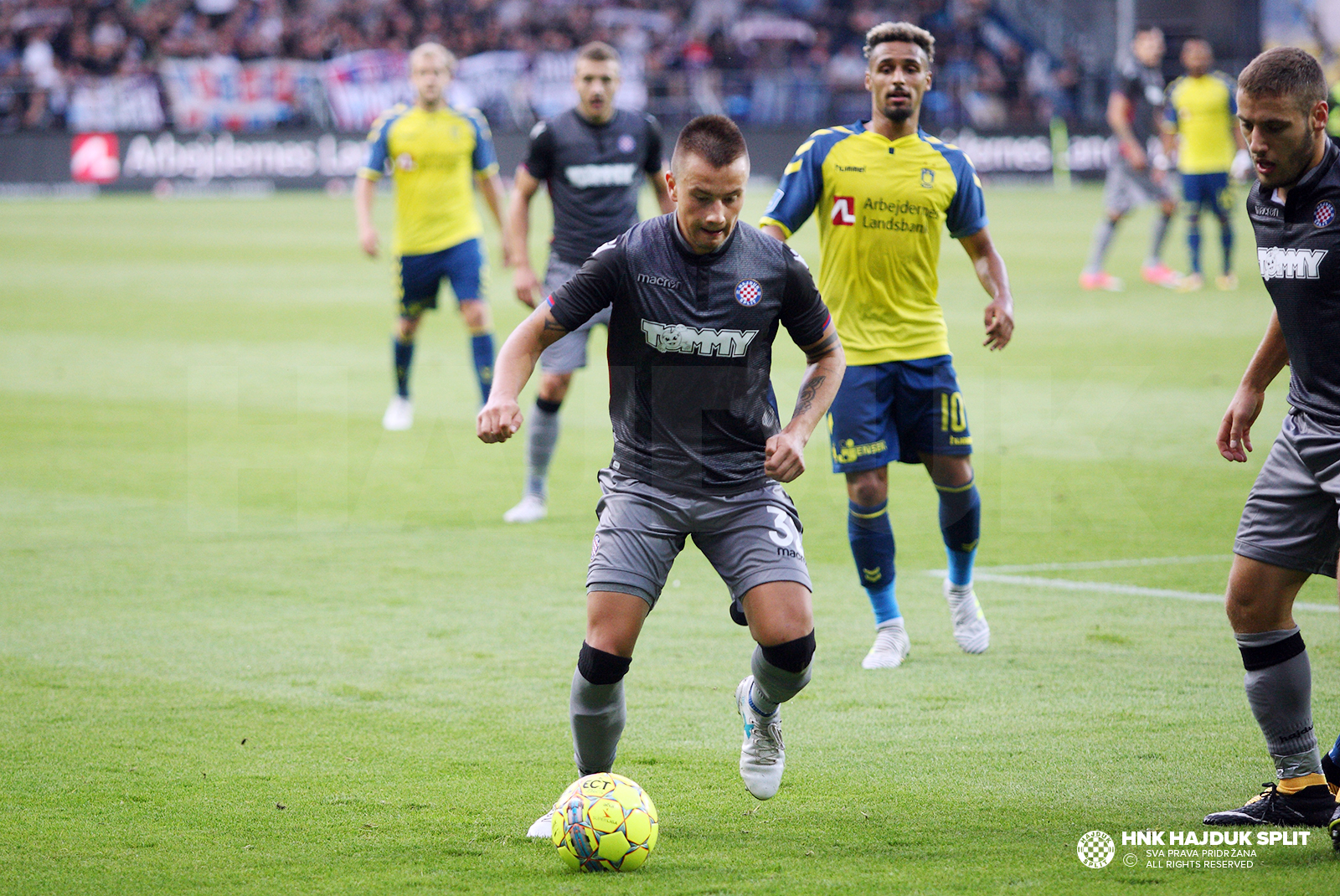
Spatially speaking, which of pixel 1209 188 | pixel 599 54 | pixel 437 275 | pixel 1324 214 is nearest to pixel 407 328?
pixel 437 275

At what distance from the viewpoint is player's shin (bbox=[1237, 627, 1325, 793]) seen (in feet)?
15.1

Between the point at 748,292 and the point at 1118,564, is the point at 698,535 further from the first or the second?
the point at 1118,564

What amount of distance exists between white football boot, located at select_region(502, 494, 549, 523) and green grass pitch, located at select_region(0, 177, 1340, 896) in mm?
155

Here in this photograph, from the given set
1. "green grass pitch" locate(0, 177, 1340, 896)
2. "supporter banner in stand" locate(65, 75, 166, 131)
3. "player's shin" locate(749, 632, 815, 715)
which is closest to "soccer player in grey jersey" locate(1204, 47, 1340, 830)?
"green grass pitch" locate(0, 177, 1340, 896)

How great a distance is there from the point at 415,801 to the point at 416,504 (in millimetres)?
5205

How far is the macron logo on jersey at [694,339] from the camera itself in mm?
4730

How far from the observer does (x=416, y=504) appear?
9.94 m

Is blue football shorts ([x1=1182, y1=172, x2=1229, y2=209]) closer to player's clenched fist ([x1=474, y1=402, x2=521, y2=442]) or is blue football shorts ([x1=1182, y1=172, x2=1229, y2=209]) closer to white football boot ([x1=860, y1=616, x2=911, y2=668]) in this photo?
white football boot ([x1=860, y1=616, x2=911, y2=668])

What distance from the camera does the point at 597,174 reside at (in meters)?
9.77

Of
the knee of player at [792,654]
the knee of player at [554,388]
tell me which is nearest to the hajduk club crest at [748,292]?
the knee of player at [792,654]

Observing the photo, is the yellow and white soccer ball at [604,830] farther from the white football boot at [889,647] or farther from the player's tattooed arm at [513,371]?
the white football boot at [889,647]

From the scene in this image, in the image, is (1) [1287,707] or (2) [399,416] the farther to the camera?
(2) [399,416]

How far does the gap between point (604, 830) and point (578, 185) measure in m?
6.12

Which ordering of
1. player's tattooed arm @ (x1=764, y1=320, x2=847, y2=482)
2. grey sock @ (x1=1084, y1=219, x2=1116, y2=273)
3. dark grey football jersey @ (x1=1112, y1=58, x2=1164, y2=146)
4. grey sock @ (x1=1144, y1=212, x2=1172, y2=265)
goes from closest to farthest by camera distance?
player's tattooed arm @ (x1=764, y1=320, x2=847, y2=482)
grey sock @ (x1=1084, y1=219, x2=1116, y2=273)
grey sock @ (x1=1144, y1=212, x2=1172, y2=265)
dark grey football jersey @ (x1=1112, y1=58, x2=1164, y2=146)
